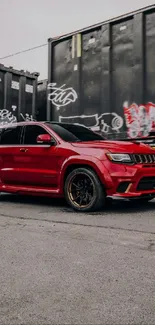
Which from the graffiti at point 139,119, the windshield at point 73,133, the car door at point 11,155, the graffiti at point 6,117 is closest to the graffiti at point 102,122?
the graffiti at point 139,119

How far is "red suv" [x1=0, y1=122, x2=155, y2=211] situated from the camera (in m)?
5.32

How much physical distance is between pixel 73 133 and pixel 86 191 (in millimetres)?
1221

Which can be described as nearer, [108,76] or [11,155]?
[11,155]

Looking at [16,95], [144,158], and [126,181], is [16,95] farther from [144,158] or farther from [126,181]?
[126,181]

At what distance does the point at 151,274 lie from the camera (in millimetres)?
2760

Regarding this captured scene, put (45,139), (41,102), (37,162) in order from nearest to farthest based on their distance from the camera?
Answer: (45,139) → (37,162) → (41,102)

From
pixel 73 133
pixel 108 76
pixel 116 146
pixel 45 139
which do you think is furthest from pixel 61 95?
pixel 116 146

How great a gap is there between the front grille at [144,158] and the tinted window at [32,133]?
1768 mm

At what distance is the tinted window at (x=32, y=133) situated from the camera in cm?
647

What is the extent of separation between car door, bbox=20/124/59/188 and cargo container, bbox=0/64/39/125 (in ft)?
11.5

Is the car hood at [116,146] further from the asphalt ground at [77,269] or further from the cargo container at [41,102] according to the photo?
the cargo container at [41,102]

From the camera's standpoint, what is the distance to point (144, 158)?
18.2 ft

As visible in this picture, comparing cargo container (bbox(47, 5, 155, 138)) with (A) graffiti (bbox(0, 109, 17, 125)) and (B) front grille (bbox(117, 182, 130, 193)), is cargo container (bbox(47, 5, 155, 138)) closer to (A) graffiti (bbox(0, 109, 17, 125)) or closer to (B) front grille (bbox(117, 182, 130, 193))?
(B) front grille (bbox(117, 182, 130, 193))

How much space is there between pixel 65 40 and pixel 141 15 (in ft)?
6.08
